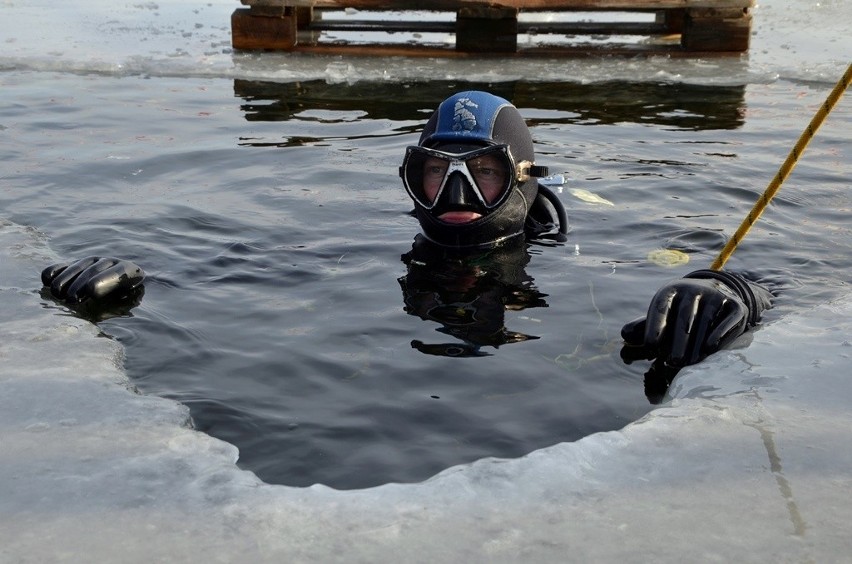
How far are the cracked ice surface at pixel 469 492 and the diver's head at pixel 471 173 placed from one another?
1.66 m

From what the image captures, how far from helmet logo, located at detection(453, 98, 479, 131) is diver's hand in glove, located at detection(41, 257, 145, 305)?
5.90ft

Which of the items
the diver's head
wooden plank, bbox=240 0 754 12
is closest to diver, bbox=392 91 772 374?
the diver's head

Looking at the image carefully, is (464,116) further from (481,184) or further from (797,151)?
(797,151)

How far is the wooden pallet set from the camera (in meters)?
10.5

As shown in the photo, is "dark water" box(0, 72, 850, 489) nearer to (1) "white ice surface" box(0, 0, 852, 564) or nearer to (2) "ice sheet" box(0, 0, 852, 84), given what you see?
(1) "white ice surface" box(0, 0, 852, 564)

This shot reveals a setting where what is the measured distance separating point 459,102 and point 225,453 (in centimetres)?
270

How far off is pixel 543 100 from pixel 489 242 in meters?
4.45

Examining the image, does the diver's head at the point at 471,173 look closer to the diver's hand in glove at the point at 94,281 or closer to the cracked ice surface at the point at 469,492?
the diver's hand in glove at the point at 94,281

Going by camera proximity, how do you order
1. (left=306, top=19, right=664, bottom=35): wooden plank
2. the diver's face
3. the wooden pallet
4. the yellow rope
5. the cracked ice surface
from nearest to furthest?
the cracked ice surface
the yellow rope
the diver's face
the wooden pallet
(left=306, top=19, right=664, bottom=35): wooden plank

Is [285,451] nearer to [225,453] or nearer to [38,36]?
[225,453]

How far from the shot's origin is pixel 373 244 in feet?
19.0

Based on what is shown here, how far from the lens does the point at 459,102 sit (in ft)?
17.8

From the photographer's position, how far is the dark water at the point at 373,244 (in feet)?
12.3

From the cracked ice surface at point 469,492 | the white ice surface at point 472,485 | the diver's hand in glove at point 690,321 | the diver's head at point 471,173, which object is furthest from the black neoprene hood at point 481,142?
the cracked ice surface at point 469,492
